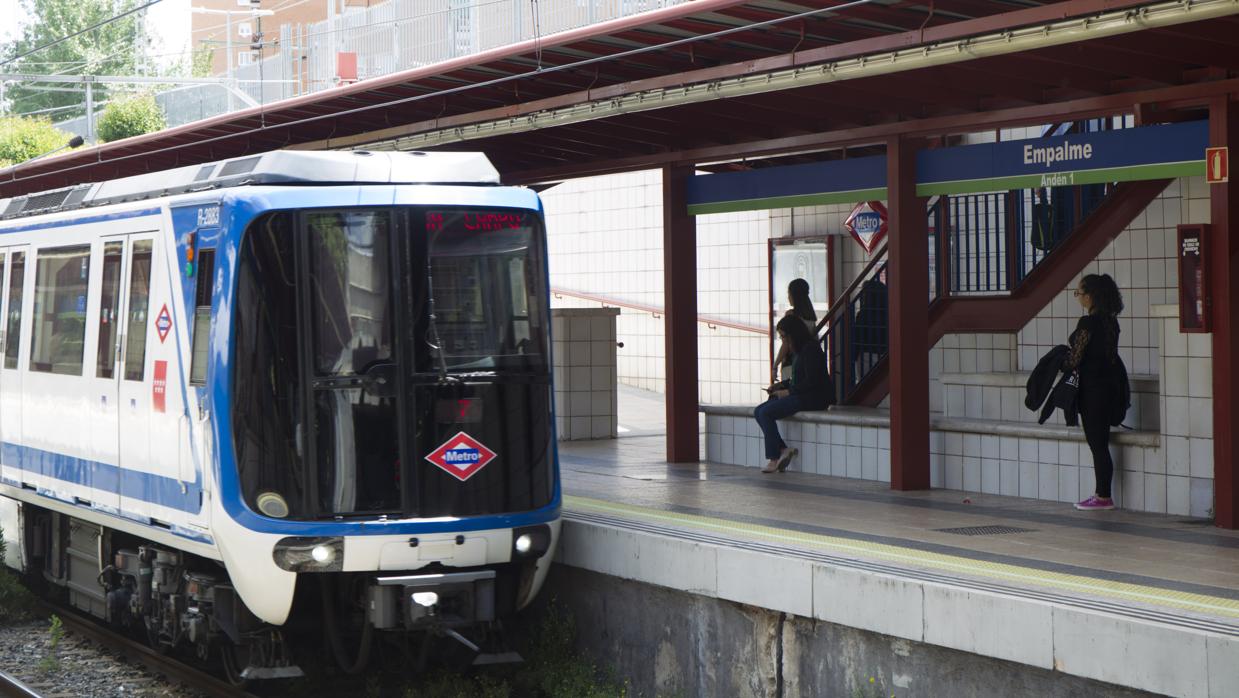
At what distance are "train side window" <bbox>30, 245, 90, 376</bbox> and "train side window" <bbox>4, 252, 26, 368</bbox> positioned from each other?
0.39 metres

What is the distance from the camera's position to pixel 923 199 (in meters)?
11.5

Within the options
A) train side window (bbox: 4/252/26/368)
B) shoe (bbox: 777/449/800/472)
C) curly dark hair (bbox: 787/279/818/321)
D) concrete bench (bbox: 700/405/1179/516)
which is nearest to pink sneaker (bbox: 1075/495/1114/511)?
concrete bench (bbox: 700/405/1179/516)

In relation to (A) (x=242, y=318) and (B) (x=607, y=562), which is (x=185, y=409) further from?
(B) (x=607, y=562)

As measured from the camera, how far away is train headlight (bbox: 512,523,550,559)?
858 centimetres

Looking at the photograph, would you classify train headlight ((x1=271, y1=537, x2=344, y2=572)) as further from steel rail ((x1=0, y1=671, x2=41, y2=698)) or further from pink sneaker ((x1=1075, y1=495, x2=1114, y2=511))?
pink sneaker ((x1=1075, y1=495, x2=1114, y2=511))

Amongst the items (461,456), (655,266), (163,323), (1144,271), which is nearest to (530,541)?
(461,456)

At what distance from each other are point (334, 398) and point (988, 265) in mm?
7511

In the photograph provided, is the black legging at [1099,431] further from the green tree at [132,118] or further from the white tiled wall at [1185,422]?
the green tree at [132,118]

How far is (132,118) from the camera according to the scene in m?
43.1

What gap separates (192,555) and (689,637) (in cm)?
314

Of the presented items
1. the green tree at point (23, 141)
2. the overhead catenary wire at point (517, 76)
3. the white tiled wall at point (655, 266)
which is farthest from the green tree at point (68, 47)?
the overhead catenary wire at point (517, 76)

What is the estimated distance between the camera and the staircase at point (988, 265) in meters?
12.7

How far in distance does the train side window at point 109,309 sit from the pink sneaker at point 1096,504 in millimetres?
6561

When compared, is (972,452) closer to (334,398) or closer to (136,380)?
(334,398)
